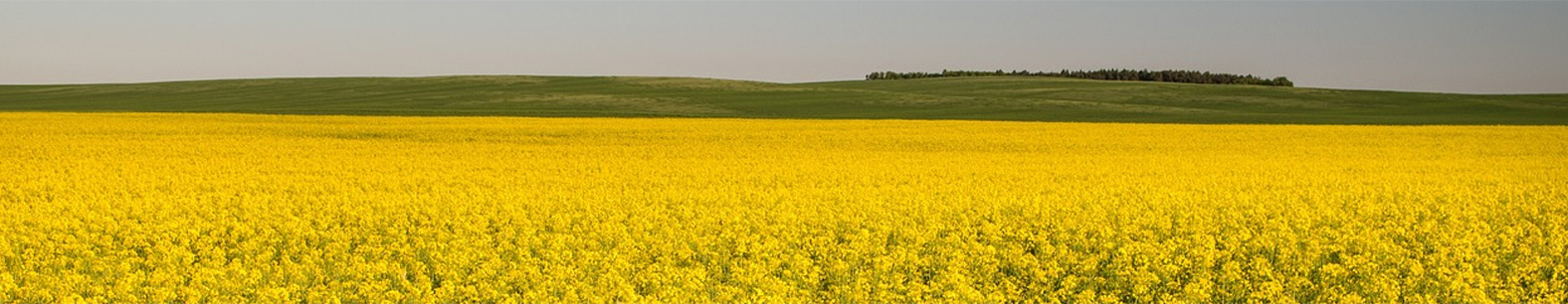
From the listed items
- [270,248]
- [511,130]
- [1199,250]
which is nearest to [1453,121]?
[511,130]

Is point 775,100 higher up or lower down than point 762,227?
lower down

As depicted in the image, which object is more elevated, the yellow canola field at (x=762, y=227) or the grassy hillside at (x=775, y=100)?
the yellow canola field at (x=762, y=227)

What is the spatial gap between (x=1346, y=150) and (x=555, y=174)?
54.0ft

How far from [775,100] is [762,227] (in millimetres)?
45571

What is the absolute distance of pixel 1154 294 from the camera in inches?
332

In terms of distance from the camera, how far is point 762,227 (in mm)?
10672

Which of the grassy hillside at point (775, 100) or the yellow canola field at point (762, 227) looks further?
the grassy hillside at point (775, 100)

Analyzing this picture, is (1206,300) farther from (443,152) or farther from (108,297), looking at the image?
(443,152)

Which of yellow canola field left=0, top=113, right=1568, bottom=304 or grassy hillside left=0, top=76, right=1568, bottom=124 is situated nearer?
yellow canola field left=0, top=113, right=1568, bottom=304

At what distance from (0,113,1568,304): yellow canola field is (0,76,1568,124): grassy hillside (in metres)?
24.3

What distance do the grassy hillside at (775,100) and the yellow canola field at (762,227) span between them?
79.6ft

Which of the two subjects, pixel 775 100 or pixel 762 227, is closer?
pixel 762 227

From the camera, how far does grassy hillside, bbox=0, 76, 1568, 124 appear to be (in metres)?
48.1

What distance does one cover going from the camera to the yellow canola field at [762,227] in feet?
26.7
